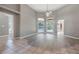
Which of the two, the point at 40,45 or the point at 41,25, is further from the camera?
the point at 41,25

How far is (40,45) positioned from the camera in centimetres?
420

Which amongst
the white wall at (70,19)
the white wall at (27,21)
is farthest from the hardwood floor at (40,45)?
the white wall at (27,21)

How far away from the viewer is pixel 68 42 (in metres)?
4.49

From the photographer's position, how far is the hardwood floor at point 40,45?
11.5 feet

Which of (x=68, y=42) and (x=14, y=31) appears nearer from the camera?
(x=68, y=42)

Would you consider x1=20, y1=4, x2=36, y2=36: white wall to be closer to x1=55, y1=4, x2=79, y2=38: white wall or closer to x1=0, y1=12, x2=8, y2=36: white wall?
x1=55, y1=4, x2=79, y2=38: white wall

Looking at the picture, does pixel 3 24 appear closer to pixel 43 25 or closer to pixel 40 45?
pixel 43 25

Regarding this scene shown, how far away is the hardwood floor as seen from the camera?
3.52 metres

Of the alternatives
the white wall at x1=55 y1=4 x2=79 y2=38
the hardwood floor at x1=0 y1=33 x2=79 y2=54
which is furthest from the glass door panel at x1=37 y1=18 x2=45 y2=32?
the white wall at x1=55 y1=4 x2=79 y2=38

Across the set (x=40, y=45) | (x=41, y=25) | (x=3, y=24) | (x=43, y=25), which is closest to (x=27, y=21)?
(x=41, y=25)
